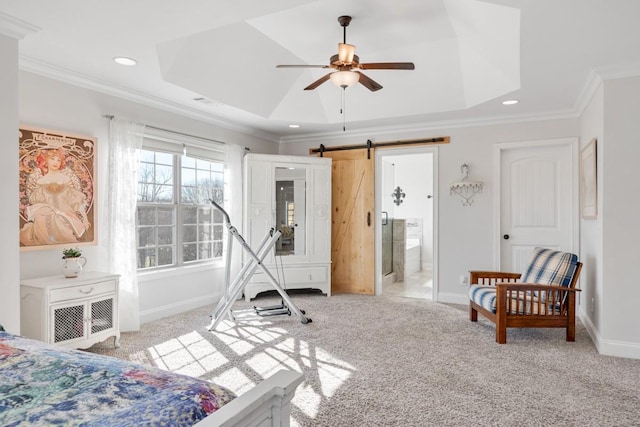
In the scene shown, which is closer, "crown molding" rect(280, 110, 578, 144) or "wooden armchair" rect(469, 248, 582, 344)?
"wooden armchair" rect(469, 248, 582, 344)

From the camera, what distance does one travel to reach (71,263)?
3273 millimetres

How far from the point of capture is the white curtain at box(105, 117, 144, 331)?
3832 millimetres

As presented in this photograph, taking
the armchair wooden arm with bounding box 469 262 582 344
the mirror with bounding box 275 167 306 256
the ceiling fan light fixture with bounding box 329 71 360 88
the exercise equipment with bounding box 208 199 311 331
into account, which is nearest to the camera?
the ceiling fan light fixture with bounding box 329 71 360 88

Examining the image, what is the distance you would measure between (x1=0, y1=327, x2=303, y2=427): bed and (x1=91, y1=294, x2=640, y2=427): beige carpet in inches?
44.5

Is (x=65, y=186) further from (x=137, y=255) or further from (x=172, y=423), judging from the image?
(x=172, y=423)

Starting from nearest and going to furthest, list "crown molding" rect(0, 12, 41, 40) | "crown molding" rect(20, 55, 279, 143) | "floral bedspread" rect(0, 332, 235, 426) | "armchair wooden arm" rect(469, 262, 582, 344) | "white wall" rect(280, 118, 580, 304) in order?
"floral bedspread" rect(0, 332, 235, 426), "crown molding" rect(0, 12, 41, 40), "crown molding" rect(20, 55, 279, 143), "armchair wooden arm" rect(469, 262, 582, 344), "white wall" rect(280, 118, 580, 304)

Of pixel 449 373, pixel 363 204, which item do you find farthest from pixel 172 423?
pixel 363 204

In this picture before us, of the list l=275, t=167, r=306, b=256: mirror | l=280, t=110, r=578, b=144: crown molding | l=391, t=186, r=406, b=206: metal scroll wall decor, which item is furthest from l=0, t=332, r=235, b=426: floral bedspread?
l=391, t=186, r=406, b=206: metal scroll wall decor

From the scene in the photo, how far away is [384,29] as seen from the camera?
11.5 ft

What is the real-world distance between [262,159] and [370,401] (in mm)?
3605

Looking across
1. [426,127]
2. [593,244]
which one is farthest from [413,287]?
[593,244]

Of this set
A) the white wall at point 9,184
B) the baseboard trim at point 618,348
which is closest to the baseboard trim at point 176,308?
the white wall at point 9,184

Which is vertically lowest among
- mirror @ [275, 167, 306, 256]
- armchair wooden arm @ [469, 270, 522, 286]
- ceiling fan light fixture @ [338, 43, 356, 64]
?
armchair wooden arm @ [469, 270, 522, 286]

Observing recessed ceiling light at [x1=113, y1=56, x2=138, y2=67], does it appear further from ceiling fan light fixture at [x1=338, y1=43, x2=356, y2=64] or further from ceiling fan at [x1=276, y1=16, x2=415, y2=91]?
ceiling fan light fixture at [x1=338, y1=43, x2=356, y2=64]
